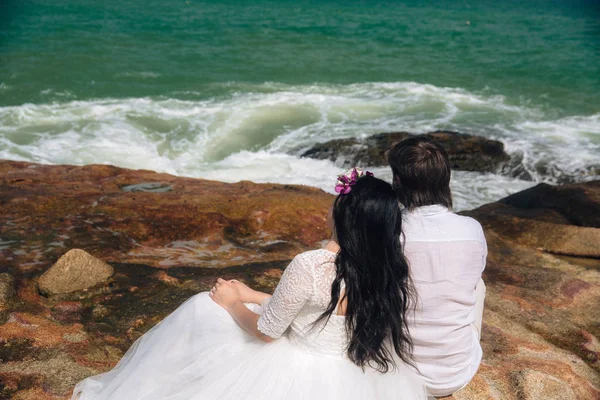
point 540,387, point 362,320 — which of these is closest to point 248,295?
point 362,320

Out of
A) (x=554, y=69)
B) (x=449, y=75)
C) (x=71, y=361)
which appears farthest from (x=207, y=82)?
(x=71, y=361)

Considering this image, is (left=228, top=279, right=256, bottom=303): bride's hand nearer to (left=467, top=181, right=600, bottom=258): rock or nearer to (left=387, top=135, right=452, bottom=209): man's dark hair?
(left=387, top=135, right=452, bottom=209): man's dark hair

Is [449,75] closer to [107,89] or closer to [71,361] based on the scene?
[107,89]

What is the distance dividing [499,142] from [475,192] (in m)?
2.04

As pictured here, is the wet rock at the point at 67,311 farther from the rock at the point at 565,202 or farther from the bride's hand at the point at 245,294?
the rock at the point at 565,202

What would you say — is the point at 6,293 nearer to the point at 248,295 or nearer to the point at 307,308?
the point at 248,295

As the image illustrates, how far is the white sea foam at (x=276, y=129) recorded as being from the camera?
38.4ft

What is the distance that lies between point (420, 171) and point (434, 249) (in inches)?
14.5

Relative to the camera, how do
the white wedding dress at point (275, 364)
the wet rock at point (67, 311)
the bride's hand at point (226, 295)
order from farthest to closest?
the wet rock at point (67, 311) → the bride's hand at point (226, 295) → the white wedding dress at point (275, 364)

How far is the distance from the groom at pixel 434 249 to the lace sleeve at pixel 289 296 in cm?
50

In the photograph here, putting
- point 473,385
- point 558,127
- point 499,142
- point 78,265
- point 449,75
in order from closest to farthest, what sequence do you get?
point 473,385 → point 78,265 → point 499,142 → point 558,127 → point 449,75

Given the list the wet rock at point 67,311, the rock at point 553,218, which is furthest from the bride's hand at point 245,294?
the rock at point 553,218

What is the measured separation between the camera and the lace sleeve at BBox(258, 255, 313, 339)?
2.58m

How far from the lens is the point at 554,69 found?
71.9 ft
